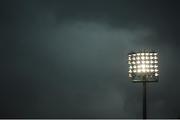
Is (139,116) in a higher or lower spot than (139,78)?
lower

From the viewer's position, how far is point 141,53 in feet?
27.5

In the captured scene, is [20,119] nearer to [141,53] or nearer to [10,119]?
[10,119]

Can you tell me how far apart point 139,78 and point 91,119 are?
311 cm

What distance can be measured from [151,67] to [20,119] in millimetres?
4751

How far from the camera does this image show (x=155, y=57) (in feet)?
27.5

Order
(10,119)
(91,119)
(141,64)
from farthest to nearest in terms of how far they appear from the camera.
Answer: (91,119), (10,119), (141,64)

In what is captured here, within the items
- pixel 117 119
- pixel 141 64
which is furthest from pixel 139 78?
pixel 117 119

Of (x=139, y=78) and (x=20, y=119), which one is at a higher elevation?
(x=139, y=78)

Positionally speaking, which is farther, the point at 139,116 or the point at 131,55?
the point at 139,116

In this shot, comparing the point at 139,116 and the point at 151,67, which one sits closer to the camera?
the point at 151,67

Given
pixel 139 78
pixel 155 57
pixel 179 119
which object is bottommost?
pixel 179 119

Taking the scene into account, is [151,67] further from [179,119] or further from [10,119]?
[10,119]

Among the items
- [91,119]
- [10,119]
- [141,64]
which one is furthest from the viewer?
[91,119]

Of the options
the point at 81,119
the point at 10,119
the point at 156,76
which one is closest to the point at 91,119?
the point at 81,119
